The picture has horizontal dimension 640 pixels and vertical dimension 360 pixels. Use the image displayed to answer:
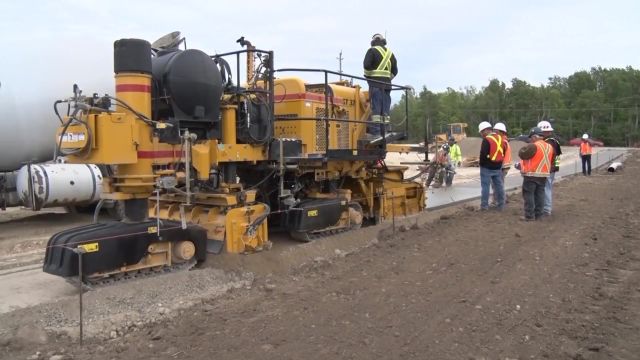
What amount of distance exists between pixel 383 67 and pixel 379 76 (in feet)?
0.55

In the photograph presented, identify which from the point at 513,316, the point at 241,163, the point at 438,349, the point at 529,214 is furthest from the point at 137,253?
the point at 529,214

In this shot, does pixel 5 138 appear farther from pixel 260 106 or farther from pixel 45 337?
pixel 45 337

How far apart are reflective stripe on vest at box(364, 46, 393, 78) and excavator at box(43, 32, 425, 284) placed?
0.41 meters

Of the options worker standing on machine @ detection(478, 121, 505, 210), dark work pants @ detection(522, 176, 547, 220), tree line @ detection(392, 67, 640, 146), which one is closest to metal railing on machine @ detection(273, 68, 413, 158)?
worker standing on machine @ detection(478, 121, 505, 210)

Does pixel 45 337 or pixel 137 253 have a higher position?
pixel 137 253

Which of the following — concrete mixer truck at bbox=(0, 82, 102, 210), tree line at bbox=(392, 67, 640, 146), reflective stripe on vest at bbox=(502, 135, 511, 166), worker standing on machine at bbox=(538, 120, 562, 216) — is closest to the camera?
worker standing on machine at bbox=(538, 120, 562, 216)

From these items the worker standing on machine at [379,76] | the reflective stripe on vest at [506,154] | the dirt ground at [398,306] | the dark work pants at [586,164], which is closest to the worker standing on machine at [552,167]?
the reflective stripe on vest at [506,154]

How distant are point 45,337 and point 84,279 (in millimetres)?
956

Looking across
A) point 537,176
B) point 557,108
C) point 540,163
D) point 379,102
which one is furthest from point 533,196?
point 557,108

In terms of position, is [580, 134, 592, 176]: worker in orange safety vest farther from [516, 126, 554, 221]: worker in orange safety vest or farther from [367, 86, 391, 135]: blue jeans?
[367, 86, 391, 135]: blue jeans

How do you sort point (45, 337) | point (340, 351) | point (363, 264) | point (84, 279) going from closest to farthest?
1. point (340, 351)
2. point (45, 337)
3. point (84, 279)
4. point (363, 264)

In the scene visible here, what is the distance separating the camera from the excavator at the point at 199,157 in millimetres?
6148

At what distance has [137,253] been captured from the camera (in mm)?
6289

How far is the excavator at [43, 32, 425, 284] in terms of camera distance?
20.2 feet
